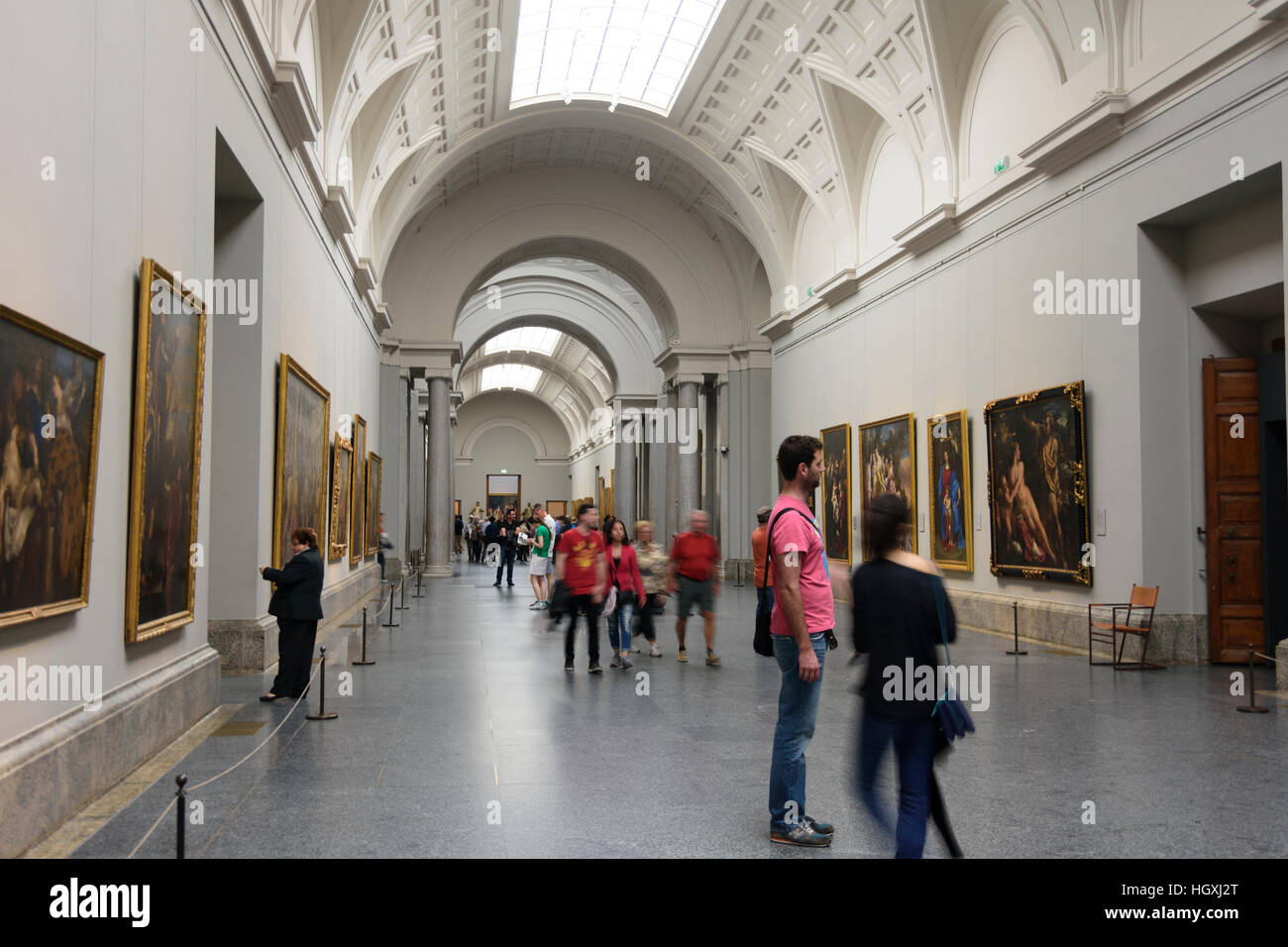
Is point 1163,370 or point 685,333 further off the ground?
point 685,333

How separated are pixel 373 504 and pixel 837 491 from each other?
35.5 feet

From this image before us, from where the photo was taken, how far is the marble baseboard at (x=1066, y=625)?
12.4 meters

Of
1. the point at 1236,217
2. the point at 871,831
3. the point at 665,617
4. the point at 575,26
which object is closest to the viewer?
the point at 871,831

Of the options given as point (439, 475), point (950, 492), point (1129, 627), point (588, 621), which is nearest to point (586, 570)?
point (588, 621)

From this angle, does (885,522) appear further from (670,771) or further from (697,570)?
(697,570)

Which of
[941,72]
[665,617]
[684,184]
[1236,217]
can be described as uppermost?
[684,184]

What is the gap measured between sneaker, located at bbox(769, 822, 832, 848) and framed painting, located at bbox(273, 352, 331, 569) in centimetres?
823

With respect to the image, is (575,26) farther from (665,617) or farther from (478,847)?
(478,847)

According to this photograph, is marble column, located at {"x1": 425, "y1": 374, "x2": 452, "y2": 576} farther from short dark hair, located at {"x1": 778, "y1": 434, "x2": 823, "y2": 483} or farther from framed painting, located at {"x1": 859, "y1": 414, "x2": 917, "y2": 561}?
short dark hair, located at {"x1": 778, "y1": 434, "x2": 823, "y2": 483}

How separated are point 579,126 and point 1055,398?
1700 centimetres

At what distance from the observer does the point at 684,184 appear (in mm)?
29812

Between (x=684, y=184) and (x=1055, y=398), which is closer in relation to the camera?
(x=1055, y=398)

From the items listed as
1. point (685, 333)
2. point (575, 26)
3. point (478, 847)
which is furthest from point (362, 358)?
point (478, 847)

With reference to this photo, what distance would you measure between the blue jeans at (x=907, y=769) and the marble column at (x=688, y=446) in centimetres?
2520
